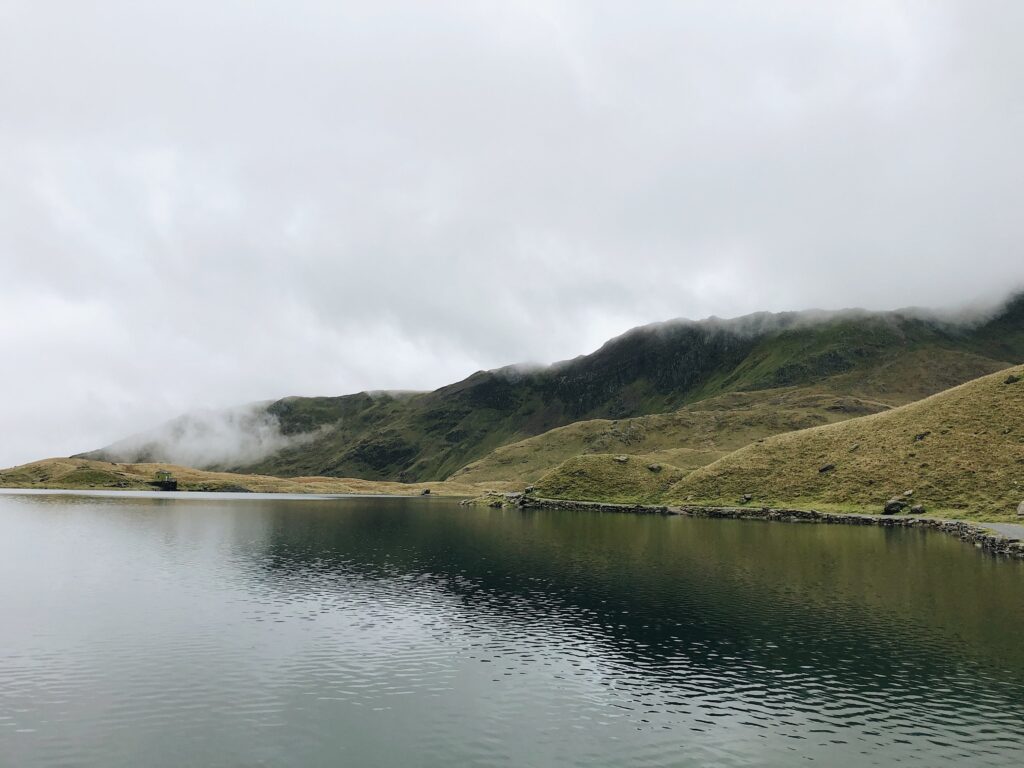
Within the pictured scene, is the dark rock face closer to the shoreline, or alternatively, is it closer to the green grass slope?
the green grass slope

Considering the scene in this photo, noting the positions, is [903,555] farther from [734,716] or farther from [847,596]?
[734,716]

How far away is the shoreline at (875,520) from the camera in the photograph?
9331 cm

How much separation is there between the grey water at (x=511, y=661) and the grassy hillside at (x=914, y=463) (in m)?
56.2

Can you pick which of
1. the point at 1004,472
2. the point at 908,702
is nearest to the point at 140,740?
the point at 908,702

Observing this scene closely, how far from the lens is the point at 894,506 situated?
143 m

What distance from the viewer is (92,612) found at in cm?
5809

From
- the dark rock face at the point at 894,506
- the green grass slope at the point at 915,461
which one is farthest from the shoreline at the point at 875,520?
the green grass slope at the point at 915,461

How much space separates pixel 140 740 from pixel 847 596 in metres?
63.3

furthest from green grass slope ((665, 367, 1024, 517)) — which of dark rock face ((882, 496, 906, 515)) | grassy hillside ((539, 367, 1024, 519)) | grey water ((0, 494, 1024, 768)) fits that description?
grey water ((0, 494, 1024, 768))

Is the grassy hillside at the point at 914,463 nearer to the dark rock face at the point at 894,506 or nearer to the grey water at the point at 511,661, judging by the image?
the dark rock face at the point at 894,506

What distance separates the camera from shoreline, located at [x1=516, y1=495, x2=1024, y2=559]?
93.3m

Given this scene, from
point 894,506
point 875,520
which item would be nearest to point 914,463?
point 894,506

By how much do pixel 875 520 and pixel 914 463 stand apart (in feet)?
85.7

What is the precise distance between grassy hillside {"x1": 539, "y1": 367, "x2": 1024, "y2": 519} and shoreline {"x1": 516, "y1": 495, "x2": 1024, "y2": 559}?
23.1 ft
